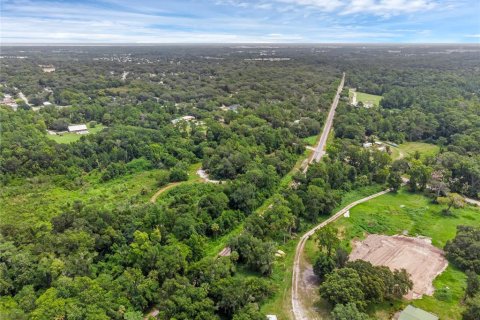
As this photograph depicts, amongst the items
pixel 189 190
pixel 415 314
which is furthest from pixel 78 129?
pixel 415 314

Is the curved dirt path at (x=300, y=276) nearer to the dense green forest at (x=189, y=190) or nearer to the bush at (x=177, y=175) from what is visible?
the dense green forest at (x=189, y=190)

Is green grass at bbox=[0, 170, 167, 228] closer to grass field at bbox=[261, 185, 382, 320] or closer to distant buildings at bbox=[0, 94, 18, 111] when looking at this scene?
grass field at bbox=[261, 185, 382, 320]

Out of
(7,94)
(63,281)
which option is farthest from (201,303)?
(7,94)

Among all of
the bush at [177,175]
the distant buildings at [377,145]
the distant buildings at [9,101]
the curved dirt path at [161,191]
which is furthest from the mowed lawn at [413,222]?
the distant buildings at [9,101]

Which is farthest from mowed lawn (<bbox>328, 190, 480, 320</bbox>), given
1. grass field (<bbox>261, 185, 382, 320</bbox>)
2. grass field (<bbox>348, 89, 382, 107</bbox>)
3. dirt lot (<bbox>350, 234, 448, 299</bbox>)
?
grass field (<bbox>348, 89, 382, 107</bbox>)

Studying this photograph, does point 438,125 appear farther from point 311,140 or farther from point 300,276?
point 300,276

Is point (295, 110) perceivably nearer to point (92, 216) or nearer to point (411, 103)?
point (411, 103)
